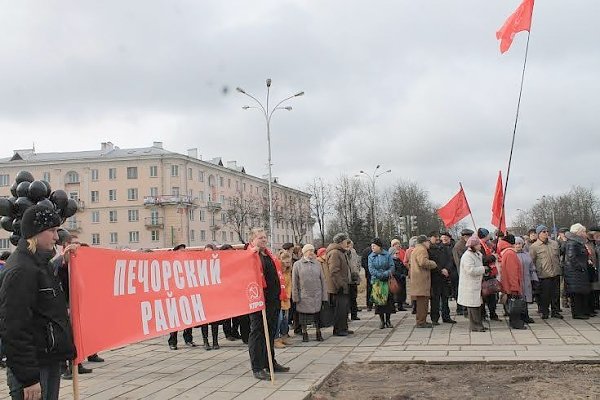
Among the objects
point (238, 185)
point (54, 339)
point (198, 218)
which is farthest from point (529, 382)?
point (238, 185)

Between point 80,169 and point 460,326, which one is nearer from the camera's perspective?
point 460,326

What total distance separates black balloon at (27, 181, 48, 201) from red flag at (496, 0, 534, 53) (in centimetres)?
902

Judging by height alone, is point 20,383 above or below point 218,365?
above

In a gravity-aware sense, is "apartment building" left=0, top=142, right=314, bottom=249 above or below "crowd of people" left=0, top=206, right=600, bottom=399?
above

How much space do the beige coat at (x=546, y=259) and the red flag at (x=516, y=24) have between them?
15.8 ft

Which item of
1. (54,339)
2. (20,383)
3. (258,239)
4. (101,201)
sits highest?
(101,201)

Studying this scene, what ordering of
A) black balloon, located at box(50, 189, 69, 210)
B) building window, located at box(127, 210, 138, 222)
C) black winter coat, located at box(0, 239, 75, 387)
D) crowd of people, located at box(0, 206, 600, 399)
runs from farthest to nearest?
building window, located at box(127, 210, 138, 222)
black balloon, located at box(50, 189, 69, 210)
crowd of people, located at box(0, 206, 600, 399)
black winter coat, located at box(0, 239, 75, 387)

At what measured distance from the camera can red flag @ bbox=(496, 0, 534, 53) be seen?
35.7ft

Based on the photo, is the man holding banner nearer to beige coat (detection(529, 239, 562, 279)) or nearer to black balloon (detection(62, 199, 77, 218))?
black balloon (detection(62, 199, 77, 218))

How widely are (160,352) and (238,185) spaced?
297 feet

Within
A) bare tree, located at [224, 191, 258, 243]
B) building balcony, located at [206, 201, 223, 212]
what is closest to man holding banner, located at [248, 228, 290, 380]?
bare tree, located at [224, 191, 258, 243]

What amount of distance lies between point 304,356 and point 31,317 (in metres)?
6.23

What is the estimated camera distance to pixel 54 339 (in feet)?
13.5

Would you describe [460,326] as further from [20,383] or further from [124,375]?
[20,383]
